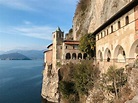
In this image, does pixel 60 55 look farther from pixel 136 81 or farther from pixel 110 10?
pixel 136 81

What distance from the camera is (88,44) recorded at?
4575 centimetres

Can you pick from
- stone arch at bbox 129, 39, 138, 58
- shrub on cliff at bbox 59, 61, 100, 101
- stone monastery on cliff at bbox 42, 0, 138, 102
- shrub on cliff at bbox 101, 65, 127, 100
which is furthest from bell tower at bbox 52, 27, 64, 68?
stone arch at bbox 129, 39, 138, 58

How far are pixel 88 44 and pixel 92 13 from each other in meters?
12.6

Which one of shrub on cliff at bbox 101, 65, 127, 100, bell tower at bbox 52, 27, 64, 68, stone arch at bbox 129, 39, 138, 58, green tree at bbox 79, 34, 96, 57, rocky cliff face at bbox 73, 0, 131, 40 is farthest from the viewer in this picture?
bell tower at bbox 52, 27, 64, 68

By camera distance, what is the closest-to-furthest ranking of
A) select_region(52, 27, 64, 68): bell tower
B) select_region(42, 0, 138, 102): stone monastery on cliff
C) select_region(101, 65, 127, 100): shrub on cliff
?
select_region(101, 65, 127, 100): shrub on cliff → select_region(42, 0, 138, 102): stone monastery on cliff → select_region(52, 27, 64, 68): bell tower

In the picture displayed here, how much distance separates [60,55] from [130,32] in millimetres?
31405

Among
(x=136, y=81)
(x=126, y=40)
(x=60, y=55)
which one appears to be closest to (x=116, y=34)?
(x=126, y=40)

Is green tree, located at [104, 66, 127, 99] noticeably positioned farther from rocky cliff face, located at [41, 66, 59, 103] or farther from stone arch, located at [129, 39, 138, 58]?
rocky cliff face, located at [41, 66, 59, 103]

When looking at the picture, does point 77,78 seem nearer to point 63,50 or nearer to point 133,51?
point 133,51

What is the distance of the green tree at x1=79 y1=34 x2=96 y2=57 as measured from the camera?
4559 cm

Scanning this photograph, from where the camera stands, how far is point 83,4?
6241 cm

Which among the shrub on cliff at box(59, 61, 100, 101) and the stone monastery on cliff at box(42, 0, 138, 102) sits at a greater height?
the stone monastery on cliff at box(42, 0, 138, 102)

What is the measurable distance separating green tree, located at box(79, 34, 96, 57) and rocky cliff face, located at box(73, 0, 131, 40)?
16.1 feet

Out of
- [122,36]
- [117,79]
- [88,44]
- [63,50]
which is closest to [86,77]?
[122,36]
